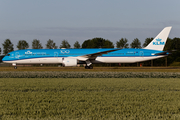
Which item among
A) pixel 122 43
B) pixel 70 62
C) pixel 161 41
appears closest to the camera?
pixel 70 62

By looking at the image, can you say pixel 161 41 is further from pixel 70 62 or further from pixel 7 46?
pixel 7 46

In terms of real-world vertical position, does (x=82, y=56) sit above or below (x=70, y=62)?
above

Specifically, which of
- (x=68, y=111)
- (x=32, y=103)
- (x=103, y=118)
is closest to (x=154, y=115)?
(x=103, y=118)

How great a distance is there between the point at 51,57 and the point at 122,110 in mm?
29934

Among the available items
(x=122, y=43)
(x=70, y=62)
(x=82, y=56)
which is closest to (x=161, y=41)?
(x=82, y=56)

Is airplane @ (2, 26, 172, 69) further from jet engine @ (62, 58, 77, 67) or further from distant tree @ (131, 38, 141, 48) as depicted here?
distant tree @ (131, 38, 141, 48)

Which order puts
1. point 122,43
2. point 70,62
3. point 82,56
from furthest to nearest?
point 122,43 < point 82,56 < point 70,62

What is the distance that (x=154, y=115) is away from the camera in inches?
238

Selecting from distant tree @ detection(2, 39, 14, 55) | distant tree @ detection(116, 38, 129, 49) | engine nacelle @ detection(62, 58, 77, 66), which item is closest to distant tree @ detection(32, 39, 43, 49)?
distant tree @ detection(2, 39, 14, 55)

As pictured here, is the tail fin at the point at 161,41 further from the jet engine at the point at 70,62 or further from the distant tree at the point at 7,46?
the distant tree at the point at 7,46

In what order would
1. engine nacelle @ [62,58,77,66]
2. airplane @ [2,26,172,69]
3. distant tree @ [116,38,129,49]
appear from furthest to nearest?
distant tree @ [116,38,129,49] → airplane @ [2,26,172,69] → engine nacelle @ [62,58,77,66]

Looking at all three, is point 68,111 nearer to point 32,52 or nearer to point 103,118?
point 103,118

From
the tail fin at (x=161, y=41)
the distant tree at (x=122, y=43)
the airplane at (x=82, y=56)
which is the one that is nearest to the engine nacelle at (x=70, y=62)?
the airplane at (x=82, y=56)

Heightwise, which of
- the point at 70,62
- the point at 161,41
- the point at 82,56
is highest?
the point at 161,41
